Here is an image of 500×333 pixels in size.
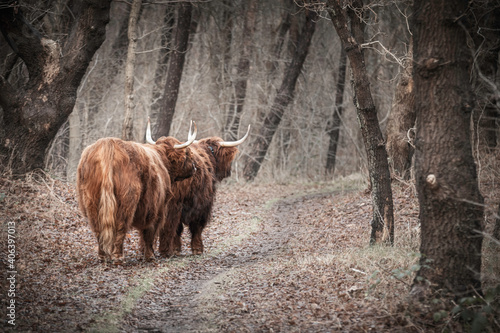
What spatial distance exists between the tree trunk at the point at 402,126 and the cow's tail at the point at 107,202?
7.00 metres

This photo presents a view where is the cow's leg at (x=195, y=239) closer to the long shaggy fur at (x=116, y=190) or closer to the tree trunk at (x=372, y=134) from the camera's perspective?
the long shaggy fur at (x=116, y=190)

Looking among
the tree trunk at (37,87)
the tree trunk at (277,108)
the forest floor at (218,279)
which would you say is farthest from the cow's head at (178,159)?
the tree trunk at (277,108)

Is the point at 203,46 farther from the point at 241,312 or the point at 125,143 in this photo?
the point at 241,312

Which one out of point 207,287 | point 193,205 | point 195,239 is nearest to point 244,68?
point 193,205

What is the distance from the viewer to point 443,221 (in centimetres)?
468

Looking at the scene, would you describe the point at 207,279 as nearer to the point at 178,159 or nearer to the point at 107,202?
the point at 107,202

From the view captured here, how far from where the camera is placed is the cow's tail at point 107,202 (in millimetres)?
6512

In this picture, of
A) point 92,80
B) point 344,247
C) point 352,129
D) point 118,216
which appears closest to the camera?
point 118,216

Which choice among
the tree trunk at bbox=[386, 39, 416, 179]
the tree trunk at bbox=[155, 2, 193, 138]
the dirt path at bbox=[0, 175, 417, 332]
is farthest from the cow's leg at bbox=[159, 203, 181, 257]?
the tree trunk at bbox=[155, 2, 193, 138]

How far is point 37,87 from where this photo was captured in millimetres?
10750

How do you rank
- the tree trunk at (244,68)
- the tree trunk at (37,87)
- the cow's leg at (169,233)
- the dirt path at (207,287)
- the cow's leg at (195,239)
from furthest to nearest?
the tree trunk at (244,68) < the tree trunk at (37,87) < the cow's leg at (195,239) < the cow's leg at (169,233) < the dirt path at (207,287)

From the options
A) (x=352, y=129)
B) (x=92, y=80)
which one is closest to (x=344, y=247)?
(x=92, y=80)

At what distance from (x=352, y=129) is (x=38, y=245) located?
834 inches

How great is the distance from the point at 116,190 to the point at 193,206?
2.23m
